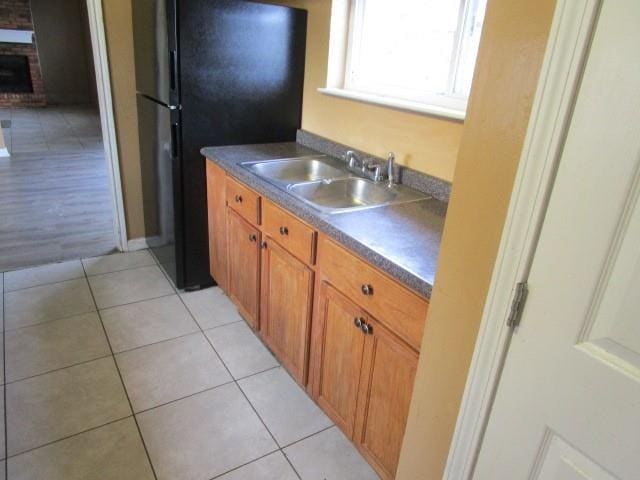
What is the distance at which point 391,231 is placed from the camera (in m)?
1.43

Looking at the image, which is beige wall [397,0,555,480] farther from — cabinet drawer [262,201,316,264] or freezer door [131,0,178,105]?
freezer door [131,0,178,105]

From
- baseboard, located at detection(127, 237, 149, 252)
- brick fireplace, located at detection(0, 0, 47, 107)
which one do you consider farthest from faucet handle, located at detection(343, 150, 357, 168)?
brick fireplace, located at detection(0, 0, 47, 107)

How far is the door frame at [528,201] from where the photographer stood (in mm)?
644

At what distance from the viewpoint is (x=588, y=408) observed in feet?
2.37

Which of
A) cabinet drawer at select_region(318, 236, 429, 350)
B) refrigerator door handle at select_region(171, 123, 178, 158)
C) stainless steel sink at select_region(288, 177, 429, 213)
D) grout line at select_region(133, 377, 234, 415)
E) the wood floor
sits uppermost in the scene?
refrigerator door handle at select_region(171, 123, 178, 158)

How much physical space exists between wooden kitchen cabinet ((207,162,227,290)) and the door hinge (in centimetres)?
163

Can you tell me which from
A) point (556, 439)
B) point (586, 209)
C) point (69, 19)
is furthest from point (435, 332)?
point (69, 19)

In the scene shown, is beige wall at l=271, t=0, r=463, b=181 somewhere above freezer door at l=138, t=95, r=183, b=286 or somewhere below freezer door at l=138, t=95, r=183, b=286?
above

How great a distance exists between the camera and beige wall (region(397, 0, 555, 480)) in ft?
2.38

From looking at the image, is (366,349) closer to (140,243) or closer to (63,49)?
(140,243)

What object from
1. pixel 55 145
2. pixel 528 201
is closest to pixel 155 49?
pixel 528 201

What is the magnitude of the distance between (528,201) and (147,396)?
1.71 metres

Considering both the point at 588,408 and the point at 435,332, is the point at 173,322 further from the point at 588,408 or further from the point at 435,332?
the point at 588,408

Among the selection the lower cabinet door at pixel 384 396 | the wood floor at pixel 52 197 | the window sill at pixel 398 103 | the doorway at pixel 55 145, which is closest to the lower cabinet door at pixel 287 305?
the lower cabinet door at pixel 384 396
